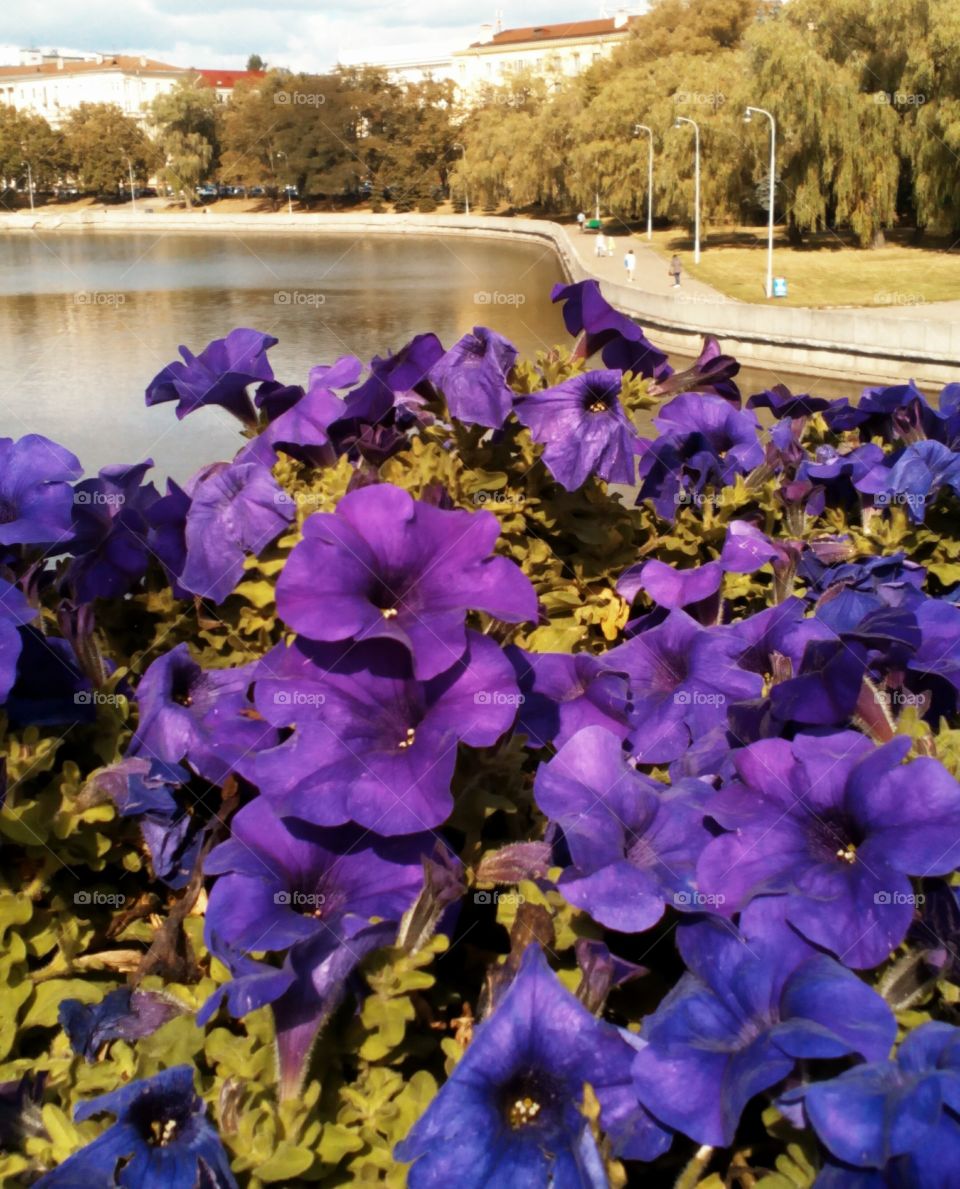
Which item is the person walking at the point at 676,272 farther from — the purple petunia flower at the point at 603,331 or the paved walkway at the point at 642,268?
the purple petunia flower at the point at 603,331

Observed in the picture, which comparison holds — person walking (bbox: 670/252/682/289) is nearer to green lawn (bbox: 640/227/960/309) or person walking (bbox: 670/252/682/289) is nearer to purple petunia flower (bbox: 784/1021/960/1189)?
green lawn (bbox: 640/227/960/309)

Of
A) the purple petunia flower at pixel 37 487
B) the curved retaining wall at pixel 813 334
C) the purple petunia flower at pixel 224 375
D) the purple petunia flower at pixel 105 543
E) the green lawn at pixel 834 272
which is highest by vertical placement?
the green lawn at pixel 834 272

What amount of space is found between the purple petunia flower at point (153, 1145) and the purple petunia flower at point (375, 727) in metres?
0.24

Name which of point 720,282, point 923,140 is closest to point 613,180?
point 720,282

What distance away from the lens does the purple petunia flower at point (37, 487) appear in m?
1.48

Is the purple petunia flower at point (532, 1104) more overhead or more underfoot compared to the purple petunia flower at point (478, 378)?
more underfoot

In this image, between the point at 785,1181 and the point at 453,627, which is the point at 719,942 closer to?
the point at 785,1181

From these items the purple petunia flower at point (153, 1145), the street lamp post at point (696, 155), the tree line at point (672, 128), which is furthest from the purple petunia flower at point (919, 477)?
the street lamp post at point (696, 155)

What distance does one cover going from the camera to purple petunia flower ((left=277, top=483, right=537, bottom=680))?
1.08 meters

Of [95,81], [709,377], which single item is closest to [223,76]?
[95,81]

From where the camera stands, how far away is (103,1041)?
1128 millimetres

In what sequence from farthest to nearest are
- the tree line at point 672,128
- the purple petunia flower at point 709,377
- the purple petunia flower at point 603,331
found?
the tree line at point 672,128
the purple petunia flower at point 709,377
the purple petunia flower at point 603,331

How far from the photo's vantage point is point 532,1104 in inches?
35.7

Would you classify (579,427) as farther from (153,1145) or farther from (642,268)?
(642,268)
